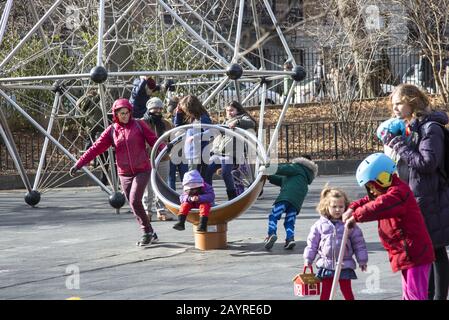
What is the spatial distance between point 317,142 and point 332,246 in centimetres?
1438

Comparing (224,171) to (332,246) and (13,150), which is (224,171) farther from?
(332,246)

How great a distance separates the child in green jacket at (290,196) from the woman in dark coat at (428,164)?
9.66ft

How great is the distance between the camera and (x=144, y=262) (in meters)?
10.2

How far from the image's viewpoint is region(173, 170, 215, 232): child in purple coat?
34.7ft

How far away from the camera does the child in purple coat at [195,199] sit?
1056cm

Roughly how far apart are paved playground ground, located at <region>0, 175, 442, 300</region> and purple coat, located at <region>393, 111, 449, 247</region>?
0.88 meters

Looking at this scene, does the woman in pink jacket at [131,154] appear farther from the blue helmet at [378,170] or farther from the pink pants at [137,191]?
the blue helmet at [378,170]

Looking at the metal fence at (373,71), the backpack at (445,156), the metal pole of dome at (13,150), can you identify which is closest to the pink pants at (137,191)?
the metal pole of dome at (13,150)

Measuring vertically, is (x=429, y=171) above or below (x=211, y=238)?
above

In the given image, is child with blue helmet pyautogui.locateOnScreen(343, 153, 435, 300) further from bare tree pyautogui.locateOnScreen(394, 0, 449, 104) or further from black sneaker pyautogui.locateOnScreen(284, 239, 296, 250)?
bare tree pyautogui.locateOnScreen(394, 0, 449, 104)

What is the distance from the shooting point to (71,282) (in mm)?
9172

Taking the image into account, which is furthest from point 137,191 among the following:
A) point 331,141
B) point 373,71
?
point 373,71

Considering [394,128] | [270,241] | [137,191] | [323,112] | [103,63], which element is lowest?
[270,241]

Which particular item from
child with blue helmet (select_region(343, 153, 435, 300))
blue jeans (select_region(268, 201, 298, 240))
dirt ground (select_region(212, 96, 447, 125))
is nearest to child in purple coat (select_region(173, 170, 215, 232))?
A: blue jeans (select_region(268, 201, 298, 240))
